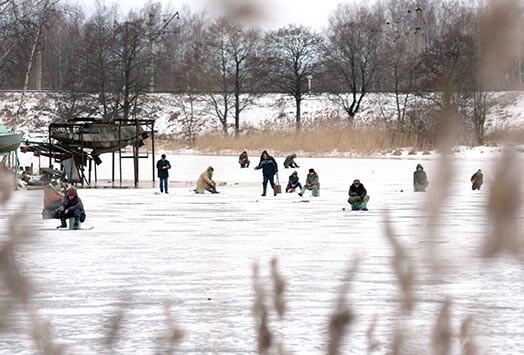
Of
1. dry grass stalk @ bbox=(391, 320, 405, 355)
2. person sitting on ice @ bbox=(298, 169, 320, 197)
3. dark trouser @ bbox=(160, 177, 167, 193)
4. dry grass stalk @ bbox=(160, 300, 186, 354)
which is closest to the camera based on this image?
dry grass stalk @ bbox=(391, 320, 405, 355)

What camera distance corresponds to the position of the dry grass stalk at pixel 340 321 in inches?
56.7

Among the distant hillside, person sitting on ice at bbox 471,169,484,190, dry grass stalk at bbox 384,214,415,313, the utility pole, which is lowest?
dry grass stalk at bbox 384,214,415,313

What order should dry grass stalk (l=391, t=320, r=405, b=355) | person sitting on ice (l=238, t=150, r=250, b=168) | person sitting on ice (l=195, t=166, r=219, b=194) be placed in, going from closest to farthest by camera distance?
dry grass stalk (l=391, t=320, r=405, b=355) < person sitting on ice (l=195, t=166, r=219, b=194) < person sitting on ice (l=238, t=150, r=250, b=168)

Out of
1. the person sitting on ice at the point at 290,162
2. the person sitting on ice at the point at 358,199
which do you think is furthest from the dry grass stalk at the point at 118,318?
the person sitting on ice at the point at 290,162

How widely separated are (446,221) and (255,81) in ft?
1.91

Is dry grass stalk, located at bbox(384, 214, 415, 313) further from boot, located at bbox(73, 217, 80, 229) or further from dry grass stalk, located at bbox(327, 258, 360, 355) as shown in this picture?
boot, located at bbox(73, 217, 80, 229)

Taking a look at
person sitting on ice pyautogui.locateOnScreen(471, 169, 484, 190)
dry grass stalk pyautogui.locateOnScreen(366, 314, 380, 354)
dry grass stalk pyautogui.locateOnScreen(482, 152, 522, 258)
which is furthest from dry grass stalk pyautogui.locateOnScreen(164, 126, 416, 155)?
dry grass stalk pyautogui.locateOnScreen(482, 152, 522, 258)

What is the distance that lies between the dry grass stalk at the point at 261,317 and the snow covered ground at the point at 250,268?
0.10 metres

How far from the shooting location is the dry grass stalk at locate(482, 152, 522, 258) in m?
1.05

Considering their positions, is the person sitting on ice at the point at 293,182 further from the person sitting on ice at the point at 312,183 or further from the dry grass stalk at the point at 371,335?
the dry grass stalk at the point at 371,335

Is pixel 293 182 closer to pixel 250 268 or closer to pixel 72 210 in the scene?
pixel 72 210

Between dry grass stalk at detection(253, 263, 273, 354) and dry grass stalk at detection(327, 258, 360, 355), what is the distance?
260mm

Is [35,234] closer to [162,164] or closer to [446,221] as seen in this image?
[446,221]

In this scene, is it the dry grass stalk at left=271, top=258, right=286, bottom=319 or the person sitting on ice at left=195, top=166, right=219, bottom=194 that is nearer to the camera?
the dry grass stalk at left=271, top=258, right=286, bottom=319
